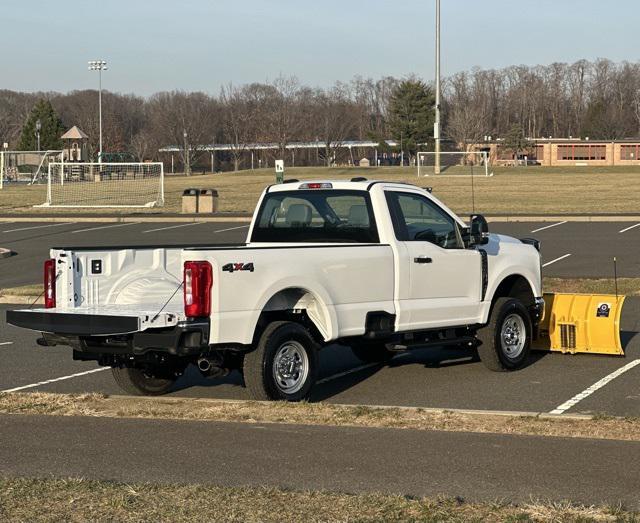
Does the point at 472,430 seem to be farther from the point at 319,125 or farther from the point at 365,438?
the point at 319,125

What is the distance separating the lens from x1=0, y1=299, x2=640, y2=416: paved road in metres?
10.1

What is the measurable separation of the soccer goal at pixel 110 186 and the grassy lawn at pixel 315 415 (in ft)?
135

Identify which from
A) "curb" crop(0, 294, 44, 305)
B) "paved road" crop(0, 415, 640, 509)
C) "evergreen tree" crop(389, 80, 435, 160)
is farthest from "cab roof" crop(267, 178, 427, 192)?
"evergreen tree" crop(389, 80, 435, 160)

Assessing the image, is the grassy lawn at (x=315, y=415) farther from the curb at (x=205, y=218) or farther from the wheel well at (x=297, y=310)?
the curb at (x=205, y=218)

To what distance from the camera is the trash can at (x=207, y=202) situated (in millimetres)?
43594

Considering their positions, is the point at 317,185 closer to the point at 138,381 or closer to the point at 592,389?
the point at 138,381

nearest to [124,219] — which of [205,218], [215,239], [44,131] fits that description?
[205,218]

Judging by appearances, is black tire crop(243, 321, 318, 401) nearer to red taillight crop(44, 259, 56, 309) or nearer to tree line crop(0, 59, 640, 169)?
red taillight crop(44, 259, 56, 309)

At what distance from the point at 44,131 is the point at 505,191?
72.6 metres

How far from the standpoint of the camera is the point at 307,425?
28.2 ft

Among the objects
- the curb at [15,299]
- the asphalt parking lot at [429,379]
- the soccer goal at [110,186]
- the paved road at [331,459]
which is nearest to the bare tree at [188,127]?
the soccer goal at [110,186]

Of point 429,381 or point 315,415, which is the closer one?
point 315,415

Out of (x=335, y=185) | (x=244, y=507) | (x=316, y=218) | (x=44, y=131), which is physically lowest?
(x=244, y=507)

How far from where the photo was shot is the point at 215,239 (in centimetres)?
3178
